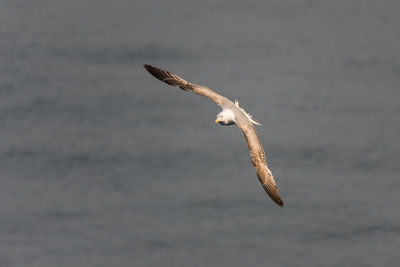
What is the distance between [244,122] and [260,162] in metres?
2.96

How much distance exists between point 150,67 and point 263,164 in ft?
36.9

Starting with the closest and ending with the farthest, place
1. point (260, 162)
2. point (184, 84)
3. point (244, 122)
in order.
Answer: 1. point (260, 162)
2. point (244, 122)
3. point (184, 84)

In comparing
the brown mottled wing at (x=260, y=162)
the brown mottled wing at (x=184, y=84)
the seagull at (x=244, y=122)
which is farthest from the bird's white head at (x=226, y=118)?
the brown mottled wing at (x=184, y=84)

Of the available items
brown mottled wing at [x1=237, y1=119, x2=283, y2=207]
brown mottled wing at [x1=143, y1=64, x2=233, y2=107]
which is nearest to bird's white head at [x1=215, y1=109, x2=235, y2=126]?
brown mottled wing at [x1=237, y1=119, x2=283, y2=207]

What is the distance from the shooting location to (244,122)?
184 feet

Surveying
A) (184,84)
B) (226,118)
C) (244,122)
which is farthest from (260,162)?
(184,84)

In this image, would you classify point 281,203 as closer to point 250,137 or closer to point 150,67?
point 250,137

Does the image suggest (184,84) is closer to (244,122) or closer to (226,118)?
(226,118)

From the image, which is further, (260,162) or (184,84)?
(184,84)

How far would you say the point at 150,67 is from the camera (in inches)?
2377

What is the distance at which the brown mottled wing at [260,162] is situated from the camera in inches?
2143

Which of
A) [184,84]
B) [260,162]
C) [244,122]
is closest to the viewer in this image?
[260,162]

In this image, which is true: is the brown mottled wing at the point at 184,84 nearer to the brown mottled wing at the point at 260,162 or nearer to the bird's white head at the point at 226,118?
the bird's white head at the point at 226,118

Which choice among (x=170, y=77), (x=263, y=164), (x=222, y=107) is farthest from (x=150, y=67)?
(x=263, y=164)
